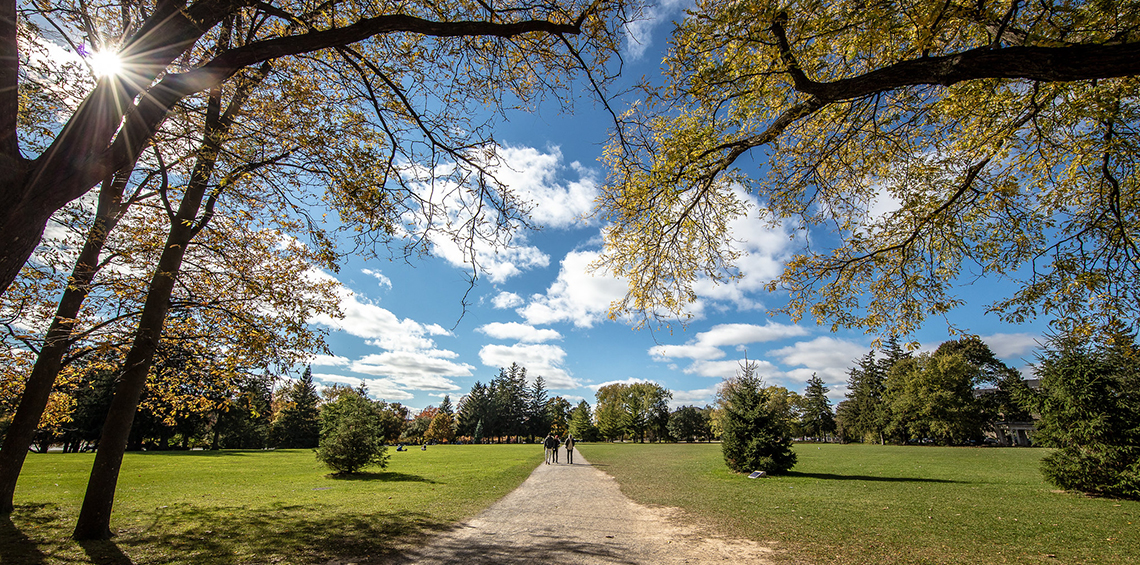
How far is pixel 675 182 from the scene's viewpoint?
5883 millimetres

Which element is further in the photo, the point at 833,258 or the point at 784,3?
the point at 833,258

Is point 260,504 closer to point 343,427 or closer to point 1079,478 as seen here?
point 343,427

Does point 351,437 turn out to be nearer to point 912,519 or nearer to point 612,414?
point 912,519

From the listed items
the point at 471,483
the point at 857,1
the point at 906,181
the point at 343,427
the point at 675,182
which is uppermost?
the point at 857,1

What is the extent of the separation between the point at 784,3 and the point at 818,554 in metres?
7.50

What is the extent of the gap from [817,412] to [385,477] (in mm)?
74356

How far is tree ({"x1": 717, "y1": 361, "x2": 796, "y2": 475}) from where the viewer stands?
1630cm

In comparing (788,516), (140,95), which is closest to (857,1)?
(140,95)

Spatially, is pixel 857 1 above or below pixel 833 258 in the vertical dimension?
above

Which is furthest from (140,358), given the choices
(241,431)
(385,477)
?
(241,431)

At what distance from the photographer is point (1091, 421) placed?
11.4 metres

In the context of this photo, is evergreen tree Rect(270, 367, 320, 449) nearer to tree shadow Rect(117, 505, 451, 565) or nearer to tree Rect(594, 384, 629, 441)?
tree Rect(594, 384, 629, 441)

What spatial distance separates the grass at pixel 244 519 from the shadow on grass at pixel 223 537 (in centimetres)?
2

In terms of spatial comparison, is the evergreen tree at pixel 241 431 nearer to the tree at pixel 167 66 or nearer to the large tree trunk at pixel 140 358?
the large tree trunk at pixel 140 358
